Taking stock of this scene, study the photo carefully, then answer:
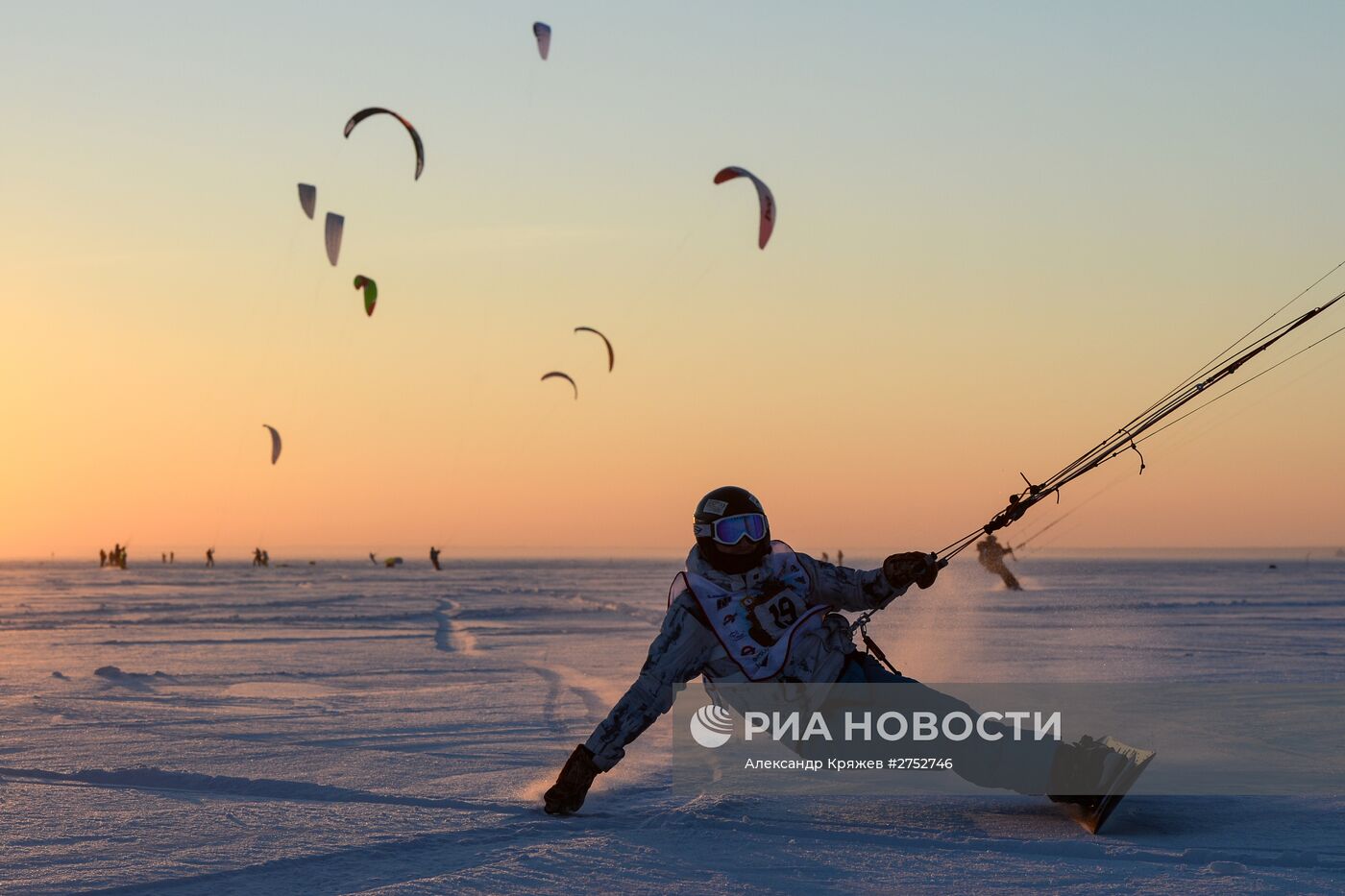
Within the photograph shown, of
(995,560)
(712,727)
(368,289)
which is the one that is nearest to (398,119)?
(368,289)

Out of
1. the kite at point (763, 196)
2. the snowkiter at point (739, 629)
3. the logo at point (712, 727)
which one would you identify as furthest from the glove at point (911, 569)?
the kite at point (763, 196)

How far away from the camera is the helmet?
484 cm

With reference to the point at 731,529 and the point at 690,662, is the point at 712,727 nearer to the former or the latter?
the point at 690,662

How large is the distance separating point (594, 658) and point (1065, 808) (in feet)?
27.5

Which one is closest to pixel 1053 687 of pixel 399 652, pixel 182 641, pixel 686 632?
pixel 686 632

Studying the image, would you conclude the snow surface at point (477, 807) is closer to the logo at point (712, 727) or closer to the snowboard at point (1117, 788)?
the snowboard at point (1117, 788)

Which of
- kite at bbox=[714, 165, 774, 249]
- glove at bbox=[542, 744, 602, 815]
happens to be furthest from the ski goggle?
kite at bbox=[714, 165, 774, 249]

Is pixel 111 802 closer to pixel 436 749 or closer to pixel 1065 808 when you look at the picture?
pixel 436 749

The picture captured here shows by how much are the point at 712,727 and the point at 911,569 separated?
2.53 metres

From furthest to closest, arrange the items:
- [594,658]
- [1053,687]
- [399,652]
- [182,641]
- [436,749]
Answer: [182,641]
[399,652]
[594,658]
[1053,687]
[436,749]

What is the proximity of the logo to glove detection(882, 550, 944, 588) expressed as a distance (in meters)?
2.05

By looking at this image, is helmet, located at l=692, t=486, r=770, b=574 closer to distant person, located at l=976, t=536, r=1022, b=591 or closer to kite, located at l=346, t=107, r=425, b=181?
kite, located at l=346, t=107, r=425, b=181

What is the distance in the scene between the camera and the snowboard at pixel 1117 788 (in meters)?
4.29

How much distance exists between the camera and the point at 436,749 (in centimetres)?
668
